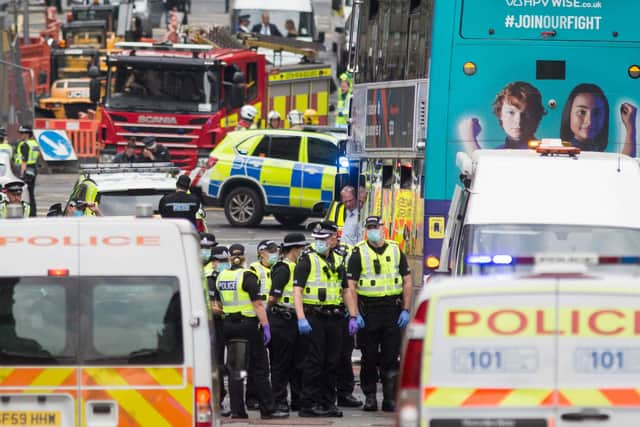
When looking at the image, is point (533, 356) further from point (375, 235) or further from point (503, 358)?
point (375, 235)

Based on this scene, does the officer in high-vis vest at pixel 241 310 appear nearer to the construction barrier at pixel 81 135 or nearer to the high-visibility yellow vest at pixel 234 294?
the high-visibility yellow vest at pixel 234 294

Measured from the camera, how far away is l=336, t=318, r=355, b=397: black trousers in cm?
Answer: 1487

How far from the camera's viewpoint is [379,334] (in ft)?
48.1

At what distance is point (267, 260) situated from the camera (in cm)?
1452

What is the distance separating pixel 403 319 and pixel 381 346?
459mm

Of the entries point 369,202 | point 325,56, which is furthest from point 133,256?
point 325,56

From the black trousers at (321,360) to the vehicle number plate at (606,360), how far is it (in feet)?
22.6

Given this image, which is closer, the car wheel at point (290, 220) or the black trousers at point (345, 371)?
the black trousers at point (345, 371)

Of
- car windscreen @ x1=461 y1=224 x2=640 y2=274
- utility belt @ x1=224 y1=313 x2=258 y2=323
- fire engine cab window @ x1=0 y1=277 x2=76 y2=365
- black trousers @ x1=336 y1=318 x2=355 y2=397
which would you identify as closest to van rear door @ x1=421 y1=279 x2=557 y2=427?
fire engine cab window @ x1=0 y1=277 x2=76 y2=365

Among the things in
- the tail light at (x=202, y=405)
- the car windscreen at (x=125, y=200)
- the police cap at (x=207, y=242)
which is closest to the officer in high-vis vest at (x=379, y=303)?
the police cap at (x=207, y=242)

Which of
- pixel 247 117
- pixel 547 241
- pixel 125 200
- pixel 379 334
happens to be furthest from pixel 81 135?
pixel 547 241

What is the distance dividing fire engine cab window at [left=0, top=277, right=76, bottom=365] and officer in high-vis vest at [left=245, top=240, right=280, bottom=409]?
16.2 feet

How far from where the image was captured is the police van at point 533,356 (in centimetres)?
759

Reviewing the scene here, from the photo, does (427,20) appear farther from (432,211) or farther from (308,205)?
(308,205)
